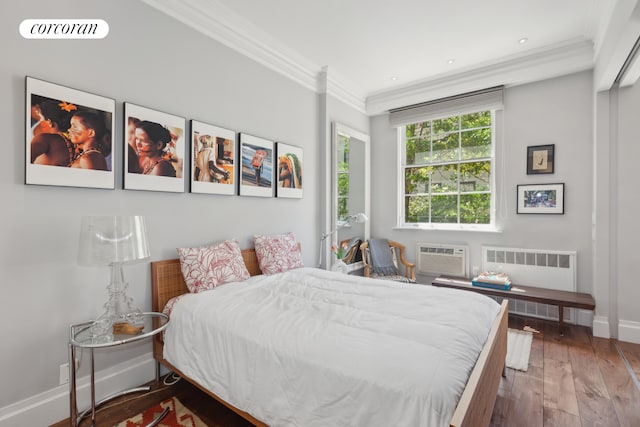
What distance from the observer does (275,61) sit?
3279 millimetres

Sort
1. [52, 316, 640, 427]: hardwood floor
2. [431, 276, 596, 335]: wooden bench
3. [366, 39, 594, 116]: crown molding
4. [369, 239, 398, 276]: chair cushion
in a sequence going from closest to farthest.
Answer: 1. [52, 316, 640, 427]: hardwood floor
2. [431, 276, 596, 335]: wooden bench
3. [366, 39, 594, 116]: crown molding
4. [369, 239, 398, 276]: chair cushion

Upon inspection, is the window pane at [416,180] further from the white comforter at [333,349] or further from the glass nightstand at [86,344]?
the glass nightstand at [86,344]

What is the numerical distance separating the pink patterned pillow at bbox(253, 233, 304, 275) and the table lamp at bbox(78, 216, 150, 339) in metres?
1.20

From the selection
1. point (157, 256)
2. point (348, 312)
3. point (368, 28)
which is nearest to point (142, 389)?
point (157, 256)

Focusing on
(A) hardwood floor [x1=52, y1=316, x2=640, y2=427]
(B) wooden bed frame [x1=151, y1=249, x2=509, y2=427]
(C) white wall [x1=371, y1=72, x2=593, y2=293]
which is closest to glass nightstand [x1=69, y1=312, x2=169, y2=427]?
(A) hardwood floor [x1=52, y1=316, x2=640, y2=427]

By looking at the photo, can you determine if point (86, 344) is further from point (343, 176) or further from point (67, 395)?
point (343, 176)

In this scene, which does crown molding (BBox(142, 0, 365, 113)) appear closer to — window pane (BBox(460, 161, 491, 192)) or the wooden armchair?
window pane (BBox(460, 161, 491, 192))

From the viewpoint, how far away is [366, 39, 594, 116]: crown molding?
3238mm

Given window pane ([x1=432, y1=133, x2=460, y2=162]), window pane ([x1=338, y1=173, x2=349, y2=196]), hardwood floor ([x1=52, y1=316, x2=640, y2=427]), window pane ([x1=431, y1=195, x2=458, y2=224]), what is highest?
window pane ([x1=432, y1=133, x2=460, y2=162])

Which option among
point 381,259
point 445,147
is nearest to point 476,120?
point 445,147

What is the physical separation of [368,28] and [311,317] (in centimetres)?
270

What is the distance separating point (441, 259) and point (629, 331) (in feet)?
6.15

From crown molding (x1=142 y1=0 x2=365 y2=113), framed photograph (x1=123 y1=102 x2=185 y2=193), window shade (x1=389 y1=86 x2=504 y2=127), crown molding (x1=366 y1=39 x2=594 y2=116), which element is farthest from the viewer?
window shade (x1=389 y1=86 x2=504 y2=127)

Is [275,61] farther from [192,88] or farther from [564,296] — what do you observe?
[564,296]
